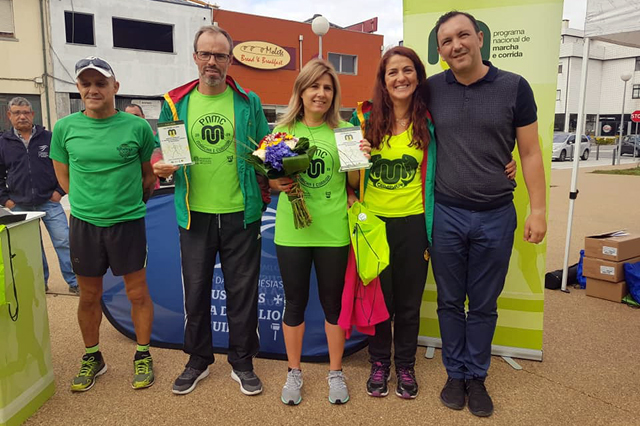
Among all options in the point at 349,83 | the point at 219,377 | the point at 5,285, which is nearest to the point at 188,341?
the point at 219,377

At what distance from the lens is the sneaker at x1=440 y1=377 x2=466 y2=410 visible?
2852 mm

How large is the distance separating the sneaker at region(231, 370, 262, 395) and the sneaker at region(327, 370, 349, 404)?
454 mm

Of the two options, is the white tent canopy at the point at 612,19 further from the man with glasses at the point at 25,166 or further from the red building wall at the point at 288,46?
the red building wall at the point at 288,46

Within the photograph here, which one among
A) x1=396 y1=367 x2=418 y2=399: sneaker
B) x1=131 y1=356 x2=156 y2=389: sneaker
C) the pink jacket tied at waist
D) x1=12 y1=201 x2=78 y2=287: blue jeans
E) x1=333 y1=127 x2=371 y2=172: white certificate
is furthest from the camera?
x1=12 y1=201 x2=78 y2=287: blue jeans

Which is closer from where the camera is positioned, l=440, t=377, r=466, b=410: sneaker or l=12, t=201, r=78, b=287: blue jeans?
l=440, t=377, r=466, b=410: sneaker

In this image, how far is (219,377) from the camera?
324 cm

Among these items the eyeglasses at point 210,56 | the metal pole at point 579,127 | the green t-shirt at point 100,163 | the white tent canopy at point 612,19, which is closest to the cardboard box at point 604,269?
the metal pole at point 579,127

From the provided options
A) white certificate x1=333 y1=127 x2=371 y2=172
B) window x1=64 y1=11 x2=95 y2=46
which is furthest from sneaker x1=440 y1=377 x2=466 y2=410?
window x1=64 y1=11 x2=95 y2=46

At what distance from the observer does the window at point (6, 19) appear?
1694 cm

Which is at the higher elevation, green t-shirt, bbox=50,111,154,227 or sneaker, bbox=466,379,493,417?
green t-shirt, bbox=50,111,154,227

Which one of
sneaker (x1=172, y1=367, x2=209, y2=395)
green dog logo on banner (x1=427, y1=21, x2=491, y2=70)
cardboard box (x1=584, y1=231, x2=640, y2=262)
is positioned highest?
green dog logo on banner (x1=427, y1=21, x2=491, y2=70)

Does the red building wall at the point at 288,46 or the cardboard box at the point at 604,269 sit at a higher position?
the red building wall at the point at 288,46

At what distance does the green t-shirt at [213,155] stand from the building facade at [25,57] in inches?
699

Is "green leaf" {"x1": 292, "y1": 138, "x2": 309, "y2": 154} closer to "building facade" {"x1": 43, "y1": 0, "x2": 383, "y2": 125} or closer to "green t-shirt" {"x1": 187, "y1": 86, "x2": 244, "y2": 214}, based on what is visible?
"green t-shirt" {"x1": 187, "y1": 86, "x2": 244, "y2": 214}
